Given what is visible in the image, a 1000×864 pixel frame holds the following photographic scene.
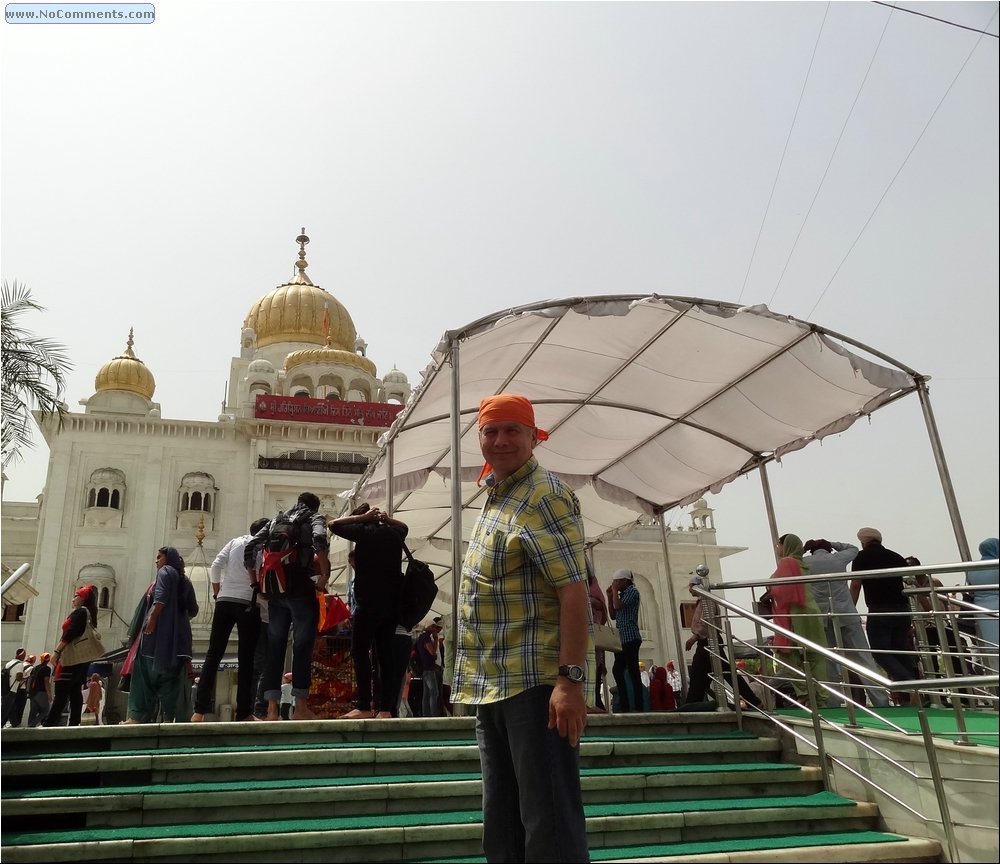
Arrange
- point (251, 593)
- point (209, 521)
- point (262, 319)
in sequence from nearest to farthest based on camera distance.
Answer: point (251, 593)
point (209, 521)
point (262, 319)

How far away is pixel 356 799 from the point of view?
3969 millimetres

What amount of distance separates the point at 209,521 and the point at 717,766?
105 ft

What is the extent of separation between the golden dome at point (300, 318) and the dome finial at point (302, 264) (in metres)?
0.94

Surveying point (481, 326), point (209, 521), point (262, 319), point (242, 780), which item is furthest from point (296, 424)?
point (242, 780)

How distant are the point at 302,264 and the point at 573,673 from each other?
5197 centimetres

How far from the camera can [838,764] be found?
4703 mm

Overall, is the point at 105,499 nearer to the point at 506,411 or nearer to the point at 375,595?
the point at 375,595

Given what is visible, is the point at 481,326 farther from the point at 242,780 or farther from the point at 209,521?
the point at 209,521

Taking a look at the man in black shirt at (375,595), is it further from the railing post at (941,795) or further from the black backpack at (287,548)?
the railing post at (941,795)

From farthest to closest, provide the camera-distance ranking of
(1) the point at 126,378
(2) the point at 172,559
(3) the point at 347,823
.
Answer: (1) the point at 126,378 < (2) the point at 172,559 < (3) the point at 347,823

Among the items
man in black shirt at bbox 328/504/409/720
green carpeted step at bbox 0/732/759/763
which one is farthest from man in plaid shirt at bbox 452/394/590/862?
man in black shirt at bbox 328/504/409/720

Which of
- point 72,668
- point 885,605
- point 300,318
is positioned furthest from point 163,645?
point 300,318

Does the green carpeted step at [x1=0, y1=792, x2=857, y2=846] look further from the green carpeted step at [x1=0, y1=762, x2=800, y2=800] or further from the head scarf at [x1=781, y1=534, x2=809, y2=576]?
the head scarf at [x1=781, y1=534, x2=809, y2=576]

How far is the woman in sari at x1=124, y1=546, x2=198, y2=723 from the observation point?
6512 mm
